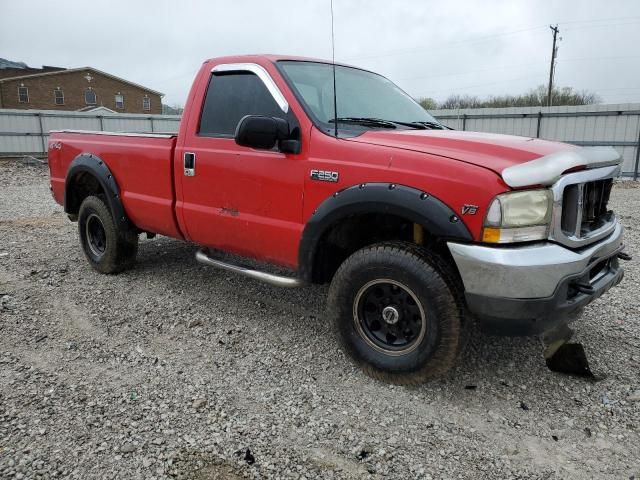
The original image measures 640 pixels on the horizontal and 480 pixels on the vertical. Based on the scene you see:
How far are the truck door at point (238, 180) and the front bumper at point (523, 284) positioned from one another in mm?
1194

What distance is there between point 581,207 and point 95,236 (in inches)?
181

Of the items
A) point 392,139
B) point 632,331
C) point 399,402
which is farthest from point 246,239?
point 632,331

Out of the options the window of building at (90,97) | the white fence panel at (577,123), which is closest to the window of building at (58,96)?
the window of building at (90,97)

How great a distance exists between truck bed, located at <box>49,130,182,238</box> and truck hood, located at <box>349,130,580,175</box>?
1.87 m

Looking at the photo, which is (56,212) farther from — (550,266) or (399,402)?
(550,266)

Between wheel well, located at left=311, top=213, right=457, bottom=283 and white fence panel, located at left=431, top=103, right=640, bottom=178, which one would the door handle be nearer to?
wheel well, located at left=311, top=213, right=457, bottom=283

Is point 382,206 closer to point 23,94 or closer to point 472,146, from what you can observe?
point 472,146

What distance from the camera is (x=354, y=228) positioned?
11.1 ft

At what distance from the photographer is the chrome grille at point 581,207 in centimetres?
258

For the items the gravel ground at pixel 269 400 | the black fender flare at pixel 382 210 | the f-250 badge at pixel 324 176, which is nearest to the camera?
the gravel ground at pixel 269 400

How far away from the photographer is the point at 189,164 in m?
3.93

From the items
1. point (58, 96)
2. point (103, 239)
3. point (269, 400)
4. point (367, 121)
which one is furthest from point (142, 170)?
point (58, 96)

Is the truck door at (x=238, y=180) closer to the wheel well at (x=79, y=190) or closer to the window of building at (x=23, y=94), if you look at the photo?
the wheel well at (x=79, y=190)

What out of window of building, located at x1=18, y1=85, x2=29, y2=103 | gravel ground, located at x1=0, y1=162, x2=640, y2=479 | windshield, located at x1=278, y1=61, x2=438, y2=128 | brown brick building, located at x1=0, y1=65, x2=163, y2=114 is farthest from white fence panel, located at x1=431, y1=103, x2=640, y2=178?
window of building, located at x1=18, y1=85, x2=29, y2=103
